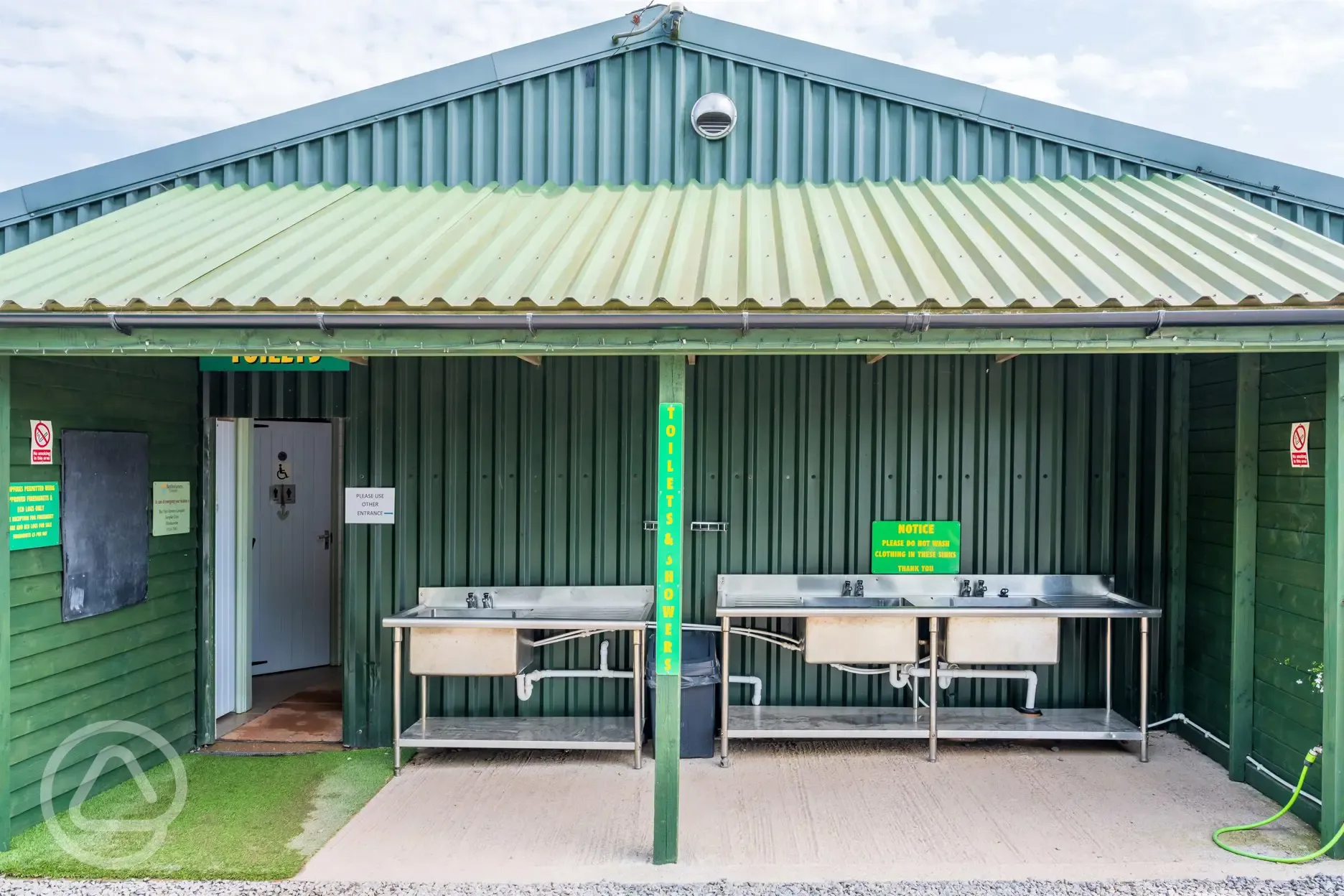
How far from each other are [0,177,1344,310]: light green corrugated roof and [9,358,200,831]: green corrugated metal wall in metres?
0.64

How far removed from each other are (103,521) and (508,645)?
2337mm

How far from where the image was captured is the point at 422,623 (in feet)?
14.2

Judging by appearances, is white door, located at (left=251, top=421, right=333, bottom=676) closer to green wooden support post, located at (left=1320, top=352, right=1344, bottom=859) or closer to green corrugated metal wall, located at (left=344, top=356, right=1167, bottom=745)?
green corrugated metal wall, located at (left=344, top=356, right=1167, bottom=745)

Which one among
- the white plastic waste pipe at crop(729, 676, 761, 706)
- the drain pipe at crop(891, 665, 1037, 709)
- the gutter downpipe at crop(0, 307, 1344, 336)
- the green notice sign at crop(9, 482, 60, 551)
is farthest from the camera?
A: the white plastic waste pipe at crop(729, 676, 761, 706)

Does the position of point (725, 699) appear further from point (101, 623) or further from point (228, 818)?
point (101, 623)

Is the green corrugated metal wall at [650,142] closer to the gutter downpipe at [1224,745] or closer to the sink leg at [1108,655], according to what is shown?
the sink leg at [1108,655]

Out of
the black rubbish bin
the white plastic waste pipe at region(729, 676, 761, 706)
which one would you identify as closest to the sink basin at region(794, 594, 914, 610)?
the white plastic waste pipe at region(729, 676, 761, 706)

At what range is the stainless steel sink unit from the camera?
4.38 meters

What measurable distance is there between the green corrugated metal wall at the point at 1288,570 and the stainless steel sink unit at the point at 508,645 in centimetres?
343

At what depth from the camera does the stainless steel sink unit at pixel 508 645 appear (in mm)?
4379

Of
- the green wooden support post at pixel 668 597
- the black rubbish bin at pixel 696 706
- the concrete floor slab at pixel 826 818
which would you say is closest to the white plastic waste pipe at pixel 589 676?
the black rubbish bin at pixel 696 706

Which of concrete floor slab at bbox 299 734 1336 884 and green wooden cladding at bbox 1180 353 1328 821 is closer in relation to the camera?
concrete floor slab at bbox 299 734 1336 884

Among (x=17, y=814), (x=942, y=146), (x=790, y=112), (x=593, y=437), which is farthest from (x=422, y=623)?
(x=942, y=146)

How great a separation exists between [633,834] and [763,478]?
2.29 meters
